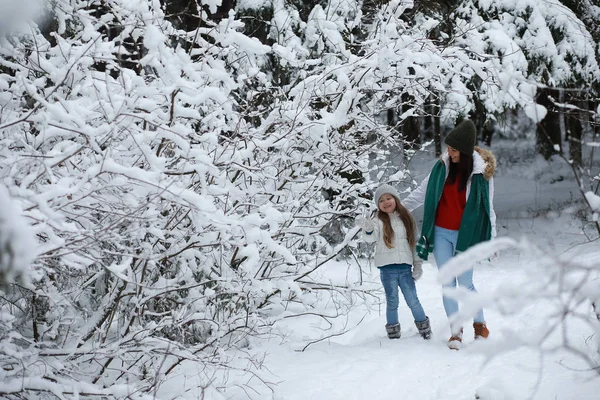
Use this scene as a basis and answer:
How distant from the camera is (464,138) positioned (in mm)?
3998

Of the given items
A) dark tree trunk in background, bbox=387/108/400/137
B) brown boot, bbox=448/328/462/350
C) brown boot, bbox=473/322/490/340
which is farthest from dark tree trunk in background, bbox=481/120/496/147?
brown boot, bbox=448/328/462/350

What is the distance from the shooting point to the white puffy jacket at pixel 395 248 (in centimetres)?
434

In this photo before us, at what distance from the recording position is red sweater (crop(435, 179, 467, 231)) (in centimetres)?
414

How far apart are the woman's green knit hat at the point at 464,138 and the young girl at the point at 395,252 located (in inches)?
25.7

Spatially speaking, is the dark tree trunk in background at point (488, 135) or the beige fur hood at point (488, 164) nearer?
the beige fur hood at point (488, 164)

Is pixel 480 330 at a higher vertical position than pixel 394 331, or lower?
higher

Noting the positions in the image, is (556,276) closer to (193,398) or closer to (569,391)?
(569,391)

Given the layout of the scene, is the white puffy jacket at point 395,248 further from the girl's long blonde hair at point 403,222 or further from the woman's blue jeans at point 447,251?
the woman's blue jeans at point 447,251

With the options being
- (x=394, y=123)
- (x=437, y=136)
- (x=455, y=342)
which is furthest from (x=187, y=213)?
(x=394, y=123)

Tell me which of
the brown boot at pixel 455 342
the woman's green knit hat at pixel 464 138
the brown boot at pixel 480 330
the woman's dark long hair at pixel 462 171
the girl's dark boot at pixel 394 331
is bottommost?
the girl's dark boot at pixel 394 331

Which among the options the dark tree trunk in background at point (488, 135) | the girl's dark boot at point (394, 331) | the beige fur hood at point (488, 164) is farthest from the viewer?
the dark tree trunk in background at point (488, 135)

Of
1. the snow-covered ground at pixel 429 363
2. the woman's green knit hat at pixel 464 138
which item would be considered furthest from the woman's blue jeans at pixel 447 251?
the woman's green knit hat at pixel 464 138

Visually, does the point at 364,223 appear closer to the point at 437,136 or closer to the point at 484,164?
the point at 484,164

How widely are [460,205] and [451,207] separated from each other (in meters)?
0.07
